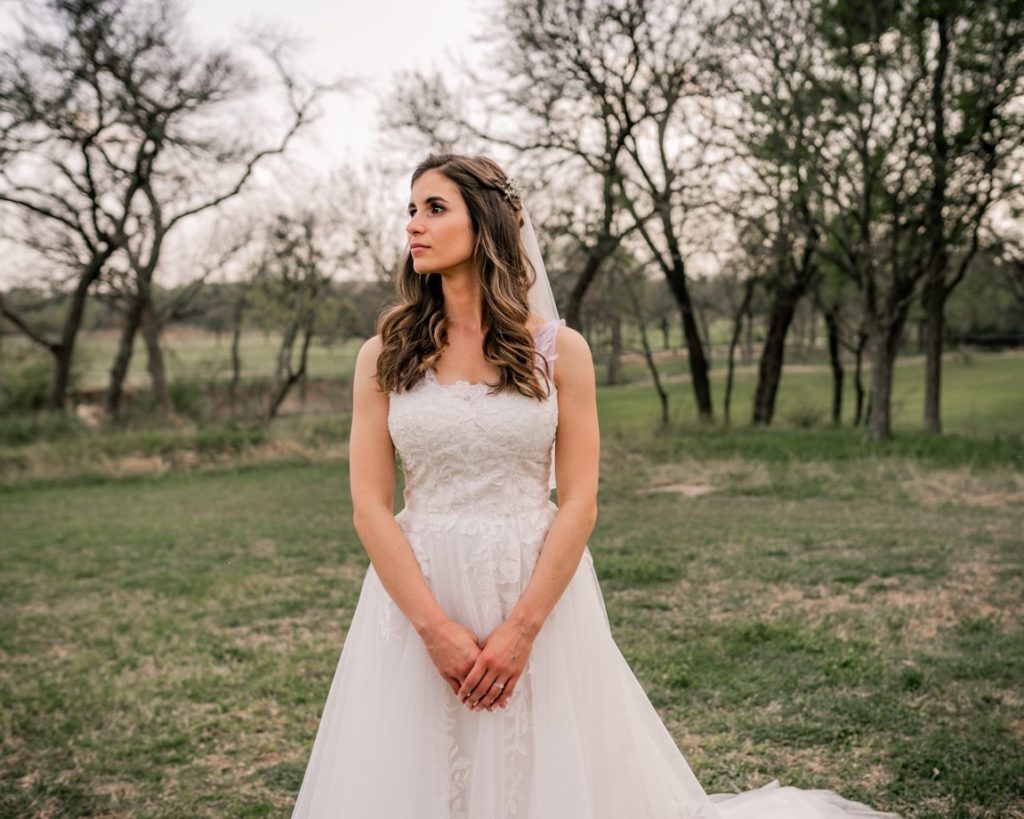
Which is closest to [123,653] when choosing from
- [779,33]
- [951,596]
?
[951,596]

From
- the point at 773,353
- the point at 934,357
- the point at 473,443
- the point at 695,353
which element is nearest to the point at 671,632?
the point at 473,443

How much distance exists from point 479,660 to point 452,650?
8cm

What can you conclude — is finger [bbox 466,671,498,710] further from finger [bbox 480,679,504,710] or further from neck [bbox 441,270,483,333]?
neck [bbox 441,270,483,333]

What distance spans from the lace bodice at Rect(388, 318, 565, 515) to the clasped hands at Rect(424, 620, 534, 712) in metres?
0.38

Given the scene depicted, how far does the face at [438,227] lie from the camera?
2615 millimetres

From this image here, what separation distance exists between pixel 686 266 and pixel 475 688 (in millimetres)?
21756

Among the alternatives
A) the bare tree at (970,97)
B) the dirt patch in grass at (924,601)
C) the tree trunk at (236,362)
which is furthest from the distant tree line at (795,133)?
the tree trunk at (236,362)

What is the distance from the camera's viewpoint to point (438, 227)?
8.58ft

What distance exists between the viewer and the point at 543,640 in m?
2.58

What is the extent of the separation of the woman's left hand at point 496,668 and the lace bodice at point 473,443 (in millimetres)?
385

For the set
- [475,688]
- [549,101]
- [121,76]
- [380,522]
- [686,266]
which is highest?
[121,76]

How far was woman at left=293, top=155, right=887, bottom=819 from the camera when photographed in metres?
2.46

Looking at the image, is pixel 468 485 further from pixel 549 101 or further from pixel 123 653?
pixel 549 101

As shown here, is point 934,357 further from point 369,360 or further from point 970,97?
point 369,360
